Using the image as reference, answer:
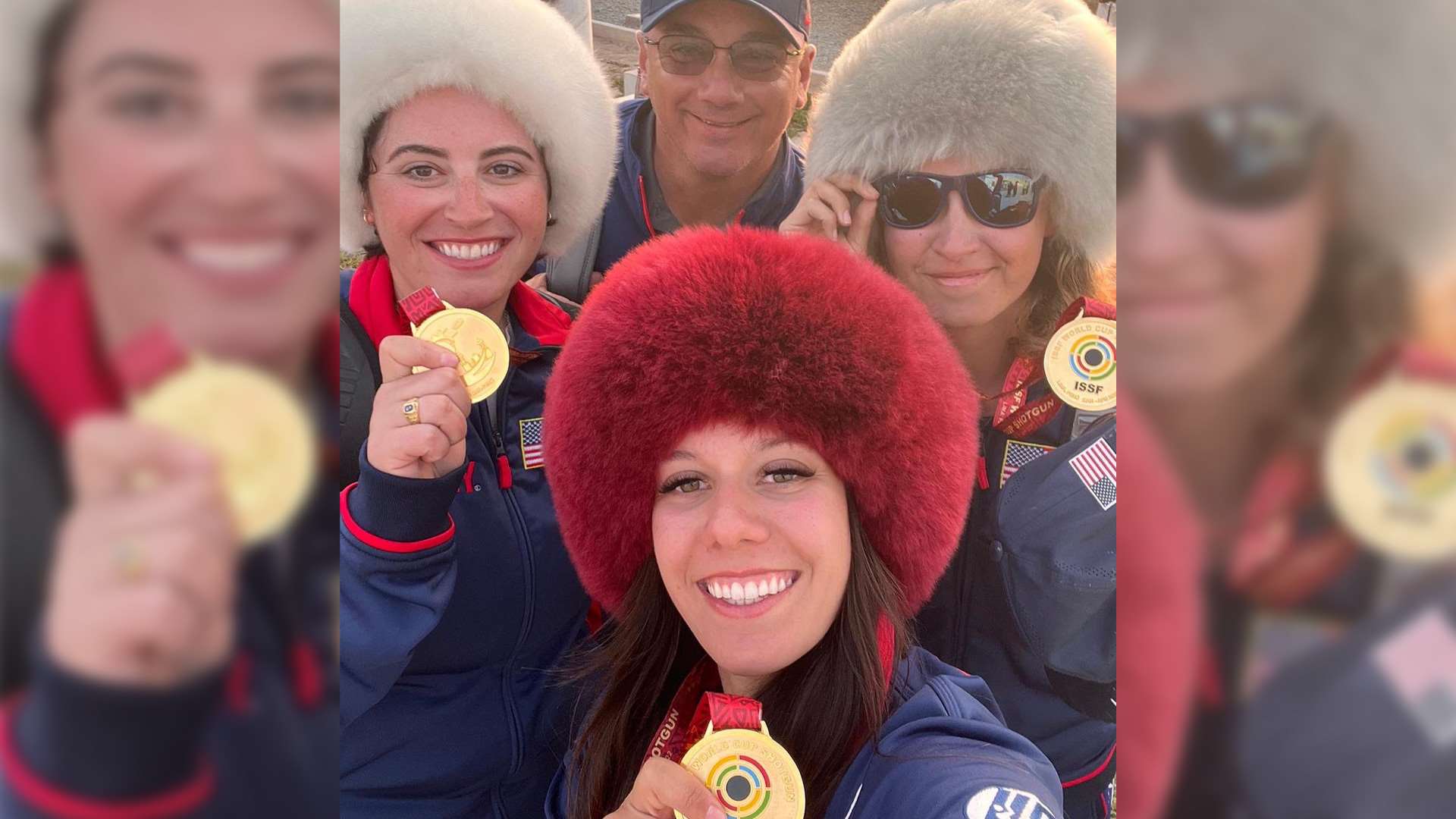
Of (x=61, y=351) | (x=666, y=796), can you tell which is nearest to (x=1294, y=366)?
(x=666, y=796)

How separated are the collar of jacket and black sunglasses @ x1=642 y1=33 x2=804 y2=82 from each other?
0.14 metres

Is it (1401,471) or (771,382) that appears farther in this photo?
(771,382)

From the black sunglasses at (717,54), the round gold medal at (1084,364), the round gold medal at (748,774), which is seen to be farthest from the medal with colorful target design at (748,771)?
the black sunglasses at (717,54)

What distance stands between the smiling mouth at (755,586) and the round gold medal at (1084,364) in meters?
0.75

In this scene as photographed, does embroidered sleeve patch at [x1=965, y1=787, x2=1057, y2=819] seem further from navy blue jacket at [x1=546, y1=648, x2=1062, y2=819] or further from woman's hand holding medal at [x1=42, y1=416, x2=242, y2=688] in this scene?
woman's hand holding medal at [x1=42, y1=416, x2=242, y2=688]

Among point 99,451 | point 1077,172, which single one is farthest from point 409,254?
point 1077,172

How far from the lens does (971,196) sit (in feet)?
7.07

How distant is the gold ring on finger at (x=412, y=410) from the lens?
6.59 ft

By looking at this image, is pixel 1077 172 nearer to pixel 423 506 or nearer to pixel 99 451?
pixel 423 506

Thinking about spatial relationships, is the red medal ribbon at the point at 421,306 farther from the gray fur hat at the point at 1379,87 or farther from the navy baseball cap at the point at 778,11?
the gray fur hat at the point at 1379,87

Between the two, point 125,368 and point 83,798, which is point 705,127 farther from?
point 83,798

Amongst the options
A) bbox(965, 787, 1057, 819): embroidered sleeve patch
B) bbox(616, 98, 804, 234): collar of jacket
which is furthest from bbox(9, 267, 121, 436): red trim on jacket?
bbox(965, 787, 1057, 819): embroidered sleeve patch

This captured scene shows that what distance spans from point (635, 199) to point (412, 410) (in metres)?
0.70

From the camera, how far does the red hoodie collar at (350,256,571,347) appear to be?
216 cm
